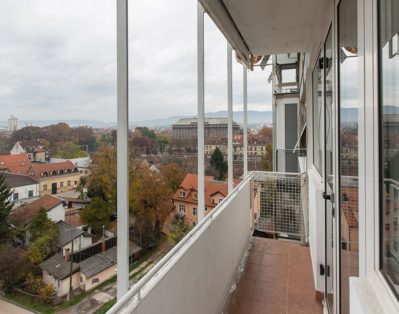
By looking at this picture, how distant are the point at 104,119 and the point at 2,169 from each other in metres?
0.41

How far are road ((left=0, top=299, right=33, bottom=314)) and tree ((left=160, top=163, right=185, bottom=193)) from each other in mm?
764

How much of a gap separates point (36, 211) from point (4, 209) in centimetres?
9

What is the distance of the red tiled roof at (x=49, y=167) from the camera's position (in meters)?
0.77

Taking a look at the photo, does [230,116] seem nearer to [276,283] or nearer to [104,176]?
[276,283]

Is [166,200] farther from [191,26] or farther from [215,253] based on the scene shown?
[191,26]

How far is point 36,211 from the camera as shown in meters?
0.75

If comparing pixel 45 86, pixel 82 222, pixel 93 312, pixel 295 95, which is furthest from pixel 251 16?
pixel 295 95

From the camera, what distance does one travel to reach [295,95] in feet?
22.0

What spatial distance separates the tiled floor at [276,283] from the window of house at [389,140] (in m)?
1.85

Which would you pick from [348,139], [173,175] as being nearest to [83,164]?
[173,175]

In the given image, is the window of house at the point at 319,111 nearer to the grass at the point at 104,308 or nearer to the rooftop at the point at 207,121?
the rooftop at the point at 207,121

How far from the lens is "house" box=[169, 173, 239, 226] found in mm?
1613

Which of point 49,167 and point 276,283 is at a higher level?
point 49,167

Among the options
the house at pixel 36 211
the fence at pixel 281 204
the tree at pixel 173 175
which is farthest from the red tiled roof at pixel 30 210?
the fence at pixel 281 204
